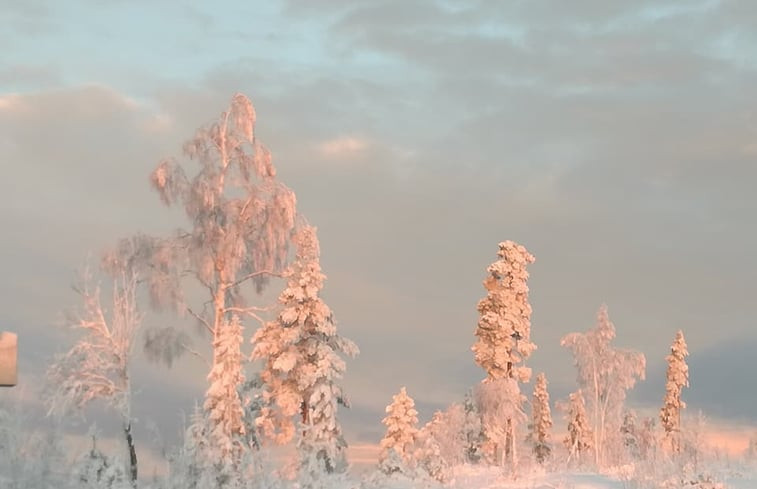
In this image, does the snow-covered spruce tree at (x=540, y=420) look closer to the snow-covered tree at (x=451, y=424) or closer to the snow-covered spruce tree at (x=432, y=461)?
the snow-covered tree at (x=451, y=424)

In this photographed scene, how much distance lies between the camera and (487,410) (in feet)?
136

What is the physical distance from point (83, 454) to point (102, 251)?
51.9 feet

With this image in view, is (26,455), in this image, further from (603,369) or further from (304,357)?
(603,369)

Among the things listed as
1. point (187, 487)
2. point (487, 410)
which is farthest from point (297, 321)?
point (187, 487)

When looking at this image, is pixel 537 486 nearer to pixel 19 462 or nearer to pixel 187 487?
pixel 187 487

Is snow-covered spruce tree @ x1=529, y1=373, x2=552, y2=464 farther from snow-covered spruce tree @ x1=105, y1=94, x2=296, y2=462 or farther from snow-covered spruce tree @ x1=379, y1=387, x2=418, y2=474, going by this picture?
snow-covered spruce tree @ x1=105, y1=94, x2=296, y2=462

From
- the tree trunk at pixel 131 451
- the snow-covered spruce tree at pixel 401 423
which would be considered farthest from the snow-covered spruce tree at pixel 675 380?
the tree trunk at pixel 131 451

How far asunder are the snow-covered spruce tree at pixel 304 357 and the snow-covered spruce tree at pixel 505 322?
30.3 feet

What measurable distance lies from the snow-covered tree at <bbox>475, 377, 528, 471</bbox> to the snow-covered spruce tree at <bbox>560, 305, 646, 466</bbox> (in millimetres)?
11979

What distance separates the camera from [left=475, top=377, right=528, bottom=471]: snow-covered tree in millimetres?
41000

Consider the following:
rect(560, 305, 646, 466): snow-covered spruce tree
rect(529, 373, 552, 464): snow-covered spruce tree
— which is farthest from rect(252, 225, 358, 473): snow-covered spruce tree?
rect(529, 373, 552, 464): snow-covered spruce tree

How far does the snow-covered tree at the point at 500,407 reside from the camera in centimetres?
4100

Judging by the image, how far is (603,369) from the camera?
5247cm

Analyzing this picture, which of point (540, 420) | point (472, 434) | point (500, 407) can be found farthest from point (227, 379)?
point (540, 420)
